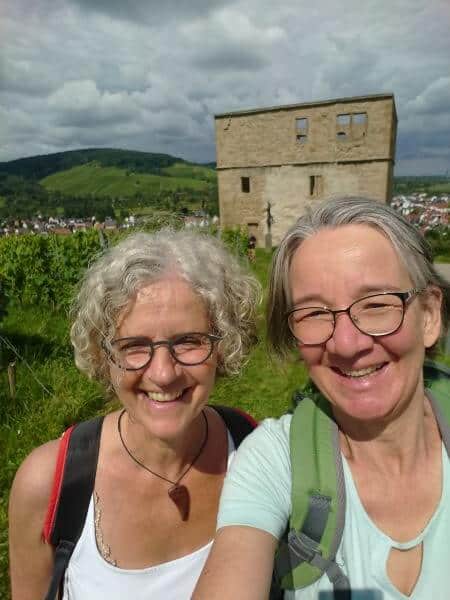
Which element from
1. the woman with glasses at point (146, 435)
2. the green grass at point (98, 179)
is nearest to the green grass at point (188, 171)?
the green grass at point (98, 179)

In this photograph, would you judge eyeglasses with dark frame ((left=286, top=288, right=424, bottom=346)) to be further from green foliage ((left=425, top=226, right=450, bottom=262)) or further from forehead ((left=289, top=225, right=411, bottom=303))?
green foliage ((left=425, top=226, right=450, bottom=262))

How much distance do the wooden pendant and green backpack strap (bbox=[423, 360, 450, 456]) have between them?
100cm

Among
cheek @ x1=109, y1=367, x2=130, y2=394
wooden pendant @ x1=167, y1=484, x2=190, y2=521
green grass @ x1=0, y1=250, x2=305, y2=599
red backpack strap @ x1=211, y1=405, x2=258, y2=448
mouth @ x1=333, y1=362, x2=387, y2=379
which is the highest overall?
mouth @ x1=333, y1=362, x2=387, y2=379

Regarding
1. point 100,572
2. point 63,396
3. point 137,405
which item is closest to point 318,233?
point 137,405

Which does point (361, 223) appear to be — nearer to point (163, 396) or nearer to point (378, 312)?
point (378, 312)

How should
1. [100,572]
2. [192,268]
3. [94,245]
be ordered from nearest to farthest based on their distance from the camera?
1. [100,572]
2. [192,268]
3. [94,245]

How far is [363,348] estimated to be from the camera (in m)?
1.24

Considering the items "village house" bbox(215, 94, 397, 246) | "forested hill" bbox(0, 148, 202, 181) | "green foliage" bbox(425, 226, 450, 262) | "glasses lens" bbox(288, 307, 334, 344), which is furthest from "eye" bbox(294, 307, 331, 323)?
"forested hill" bbox(0, 148, 202, 181)

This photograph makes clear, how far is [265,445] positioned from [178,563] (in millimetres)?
655

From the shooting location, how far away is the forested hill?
138500mm

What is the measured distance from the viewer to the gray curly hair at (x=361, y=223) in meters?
1.29

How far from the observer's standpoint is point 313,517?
1.15 meters

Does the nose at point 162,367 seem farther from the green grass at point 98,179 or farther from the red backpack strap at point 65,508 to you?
the green grass at point 98,179

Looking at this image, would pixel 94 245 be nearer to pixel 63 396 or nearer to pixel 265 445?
pixel 63 396
